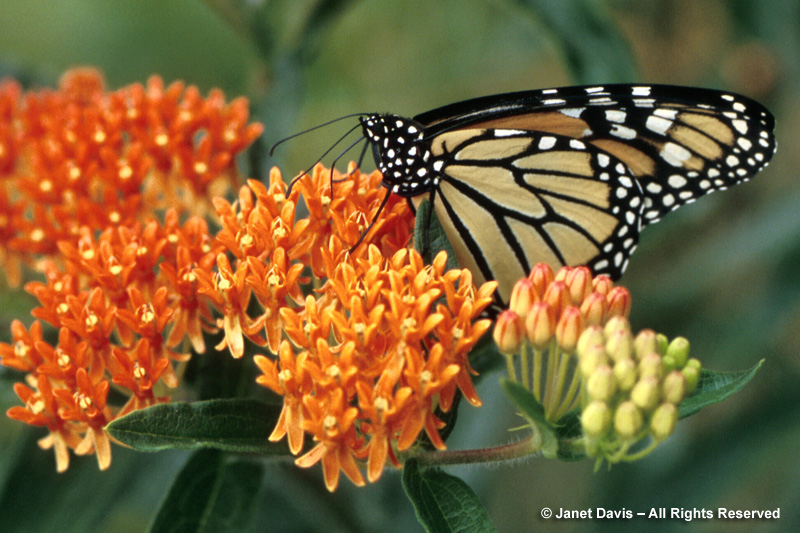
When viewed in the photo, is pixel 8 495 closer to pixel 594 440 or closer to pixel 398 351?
pixel 398 351

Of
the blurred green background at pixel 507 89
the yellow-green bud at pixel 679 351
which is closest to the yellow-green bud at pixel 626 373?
the yellow-green bud at pixel 679 351

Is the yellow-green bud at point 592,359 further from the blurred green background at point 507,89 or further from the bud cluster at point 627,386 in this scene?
the blurred green background at point 507,89

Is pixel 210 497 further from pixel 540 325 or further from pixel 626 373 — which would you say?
pixel 626 373

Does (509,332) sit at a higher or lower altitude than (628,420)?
higher

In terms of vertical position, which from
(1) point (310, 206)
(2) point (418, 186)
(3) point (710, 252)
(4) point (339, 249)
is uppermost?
(3) point (710, 252)

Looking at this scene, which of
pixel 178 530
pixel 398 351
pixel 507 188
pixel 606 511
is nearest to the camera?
pixel 398 351

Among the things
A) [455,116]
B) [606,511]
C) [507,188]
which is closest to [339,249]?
[455,116]

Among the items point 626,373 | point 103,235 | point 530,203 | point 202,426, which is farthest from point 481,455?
point 103,235
